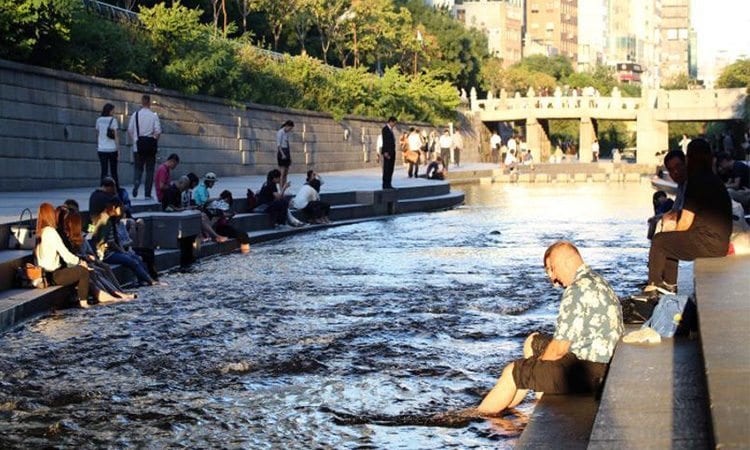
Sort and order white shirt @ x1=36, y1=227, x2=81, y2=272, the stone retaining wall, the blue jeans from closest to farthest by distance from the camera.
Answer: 1. white shirt @ x1=36, y1=227, x2=81, y2=272
2. the blue jeans
3. the stone retaining wall

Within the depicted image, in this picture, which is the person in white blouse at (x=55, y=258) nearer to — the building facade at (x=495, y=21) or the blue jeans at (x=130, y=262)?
the blue jeans at (x=130, y=262)

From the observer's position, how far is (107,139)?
22.1 m

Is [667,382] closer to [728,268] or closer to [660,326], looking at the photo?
[660,326]

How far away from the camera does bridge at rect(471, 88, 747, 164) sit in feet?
289

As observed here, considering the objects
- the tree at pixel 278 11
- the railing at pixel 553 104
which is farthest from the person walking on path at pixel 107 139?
the railing at pixel 553 104

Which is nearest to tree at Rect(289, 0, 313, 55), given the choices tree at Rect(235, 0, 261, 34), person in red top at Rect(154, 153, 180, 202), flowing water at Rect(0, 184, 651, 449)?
tree at Rect(235, 0, 261, 34)

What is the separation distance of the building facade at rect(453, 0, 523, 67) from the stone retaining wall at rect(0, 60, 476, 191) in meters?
123

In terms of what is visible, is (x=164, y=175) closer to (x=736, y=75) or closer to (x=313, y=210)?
(x=313, y=210)

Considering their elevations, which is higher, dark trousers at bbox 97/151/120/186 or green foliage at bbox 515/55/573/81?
green foliage at bbox 515/55/573/81

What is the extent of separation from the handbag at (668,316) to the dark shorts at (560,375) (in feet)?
2.20

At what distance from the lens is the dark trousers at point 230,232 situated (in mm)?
20078

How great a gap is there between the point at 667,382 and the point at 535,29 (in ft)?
629

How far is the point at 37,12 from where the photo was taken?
27047 millimetres

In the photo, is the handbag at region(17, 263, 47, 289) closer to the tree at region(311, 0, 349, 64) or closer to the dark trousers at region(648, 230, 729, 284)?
the dark trousers at region(648, 230, 729, 284)
